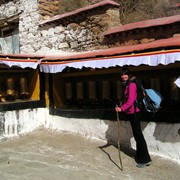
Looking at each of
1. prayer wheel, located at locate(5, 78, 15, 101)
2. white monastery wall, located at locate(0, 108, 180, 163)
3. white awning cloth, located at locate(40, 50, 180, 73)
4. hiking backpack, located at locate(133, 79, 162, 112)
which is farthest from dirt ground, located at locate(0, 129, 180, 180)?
white awning cloth, located at locate(40, 50, 180, 73)

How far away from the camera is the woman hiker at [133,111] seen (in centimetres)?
541

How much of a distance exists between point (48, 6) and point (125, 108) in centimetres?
741

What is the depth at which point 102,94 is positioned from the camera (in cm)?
786

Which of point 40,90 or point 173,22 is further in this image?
point 40,90

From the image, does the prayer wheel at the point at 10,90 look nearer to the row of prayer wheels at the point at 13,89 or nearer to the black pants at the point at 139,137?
the row of prayer wheels at the point at 13,89

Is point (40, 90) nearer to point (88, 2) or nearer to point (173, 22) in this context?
point (173, 22)

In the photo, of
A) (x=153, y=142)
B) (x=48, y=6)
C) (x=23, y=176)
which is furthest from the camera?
(x=48, y=6)

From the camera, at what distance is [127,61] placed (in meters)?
5.76

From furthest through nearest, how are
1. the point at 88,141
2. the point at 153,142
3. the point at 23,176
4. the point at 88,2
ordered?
the point at 88,2
the point at 88,141
the point at 153,142
the point at 23,176

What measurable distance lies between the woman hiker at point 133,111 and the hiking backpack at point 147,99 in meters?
0.09

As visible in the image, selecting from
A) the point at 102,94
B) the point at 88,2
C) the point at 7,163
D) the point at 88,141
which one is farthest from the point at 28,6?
the point at 7,163

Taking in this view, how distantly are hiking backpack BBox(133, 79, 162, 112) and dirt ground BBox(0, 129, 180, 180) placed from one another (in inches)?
40.7

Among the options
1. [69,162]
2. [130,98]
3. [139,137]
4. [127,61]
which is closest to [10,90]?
[69,162]

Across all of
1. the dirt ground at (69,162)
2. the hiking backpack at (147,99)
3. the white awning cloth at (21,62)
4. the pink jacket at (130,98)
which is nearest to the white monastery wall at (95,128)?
the dirt ground at (69,162)
